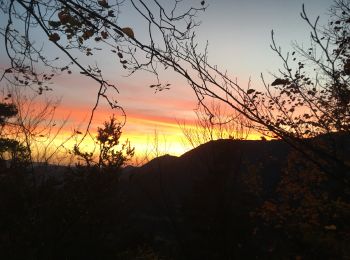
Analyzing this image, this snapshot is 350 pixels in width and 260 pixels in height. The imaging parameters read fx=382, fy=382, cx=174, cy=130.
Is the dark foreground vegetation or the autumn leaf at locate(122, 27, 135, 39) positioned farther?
the dark foreground vegetation

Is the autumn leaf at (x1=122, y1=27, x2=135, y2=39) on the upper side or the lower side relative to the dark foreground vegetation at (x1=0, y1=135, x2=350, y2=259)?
upper

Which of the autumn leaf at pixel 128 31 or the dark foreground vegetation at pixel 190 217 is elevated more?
the autumn leaf at pixel 128 31

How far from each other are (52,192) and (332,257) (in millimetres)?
12445

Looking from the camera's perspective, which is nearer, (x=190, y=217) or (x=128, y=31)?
(x=128, y=31)

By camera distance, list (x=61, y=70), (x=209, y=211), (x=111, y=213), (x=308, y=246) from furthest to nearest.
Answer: (x=111, y=213), (x=209, y=211), (x=308, y=246), (x=61, y=70)

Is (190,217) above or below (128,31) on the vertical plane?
below

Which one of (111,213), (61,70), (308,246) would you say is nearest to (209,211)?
(308,246)

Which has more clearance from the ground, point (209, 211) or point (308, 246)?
point (209, 211)

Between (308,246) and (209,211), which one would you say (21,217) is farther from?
(308,246)

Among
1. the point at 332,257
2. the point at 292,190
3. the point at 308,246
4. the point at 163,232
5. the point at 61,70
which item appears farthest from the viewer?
the point at 163,232

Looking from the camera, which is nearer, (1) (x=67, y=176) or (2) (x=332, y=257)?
(2) (x=332, y=257)

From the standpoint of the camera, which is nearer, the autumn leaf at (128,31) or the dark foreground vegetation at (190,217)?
the autumn leaf at (128,31)

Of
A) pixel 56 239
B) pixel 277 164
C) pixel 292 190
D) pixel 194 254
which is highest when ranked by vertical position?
pixel 277 164

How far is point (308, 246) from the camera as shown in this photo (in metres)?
16.9
